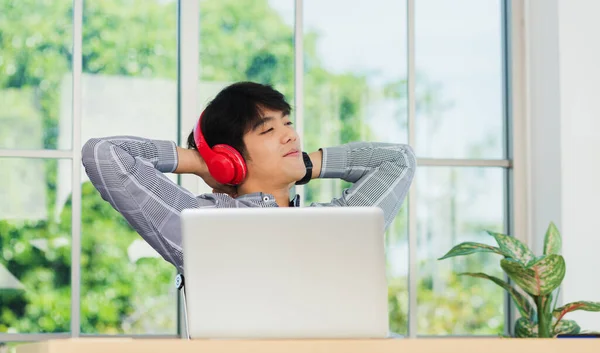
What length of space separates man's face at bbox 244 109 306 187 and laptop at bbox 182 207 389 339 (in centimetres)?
96

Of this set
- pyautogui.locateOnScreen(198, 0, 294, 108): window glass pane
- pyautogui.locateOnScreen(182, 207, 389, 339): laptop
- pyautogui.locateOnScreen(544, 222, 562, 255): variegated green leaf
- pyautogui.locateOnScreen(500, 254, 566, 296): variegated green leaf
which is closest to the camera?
pyautogui.locateOnScreen(182, 207, 389, 339): laptop

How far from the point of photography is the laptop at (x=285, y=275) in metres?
1.24

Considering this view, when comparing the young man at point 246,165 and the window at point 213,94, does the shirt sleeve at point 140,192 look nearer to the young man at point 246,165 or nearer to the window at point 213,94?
the young man at point 246,165

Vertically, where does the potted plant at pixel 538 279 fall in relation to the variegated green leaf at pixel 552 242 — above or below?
below

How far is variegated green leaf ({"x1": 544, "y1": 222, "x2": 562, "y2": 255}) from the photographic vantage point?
109 inches

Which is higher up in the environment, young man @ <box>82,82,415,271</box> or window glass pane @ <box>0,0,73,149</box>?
window glass pane @ <box>0,0,73,149</box>

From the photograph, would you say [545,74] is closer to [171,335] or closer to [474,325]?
[474,325]

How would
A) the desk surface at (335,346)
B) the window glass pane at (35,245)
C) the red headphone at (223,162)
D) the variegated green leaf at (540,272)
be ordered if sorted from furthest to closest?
1. the window glass pane at (35,245)
2. the variegated green leaf at (540,272)
3. the red headphone at (223,162)
4. the desk surface at (335,346)

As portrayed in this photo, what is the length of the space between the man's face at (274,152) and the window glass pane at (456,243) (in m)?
1.16

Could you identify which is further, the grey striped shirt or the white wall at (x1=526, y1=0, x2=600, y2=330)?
the white wall at (x1=526, y1=0, x2=600, y2=330)

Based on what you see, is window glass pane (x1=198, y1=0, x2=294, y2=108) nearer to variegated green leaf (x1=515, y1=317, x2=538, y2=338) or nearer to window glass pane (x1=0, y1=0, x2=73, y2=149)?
window glass pane (x1=0, y1=0, x2=73, y2=149)

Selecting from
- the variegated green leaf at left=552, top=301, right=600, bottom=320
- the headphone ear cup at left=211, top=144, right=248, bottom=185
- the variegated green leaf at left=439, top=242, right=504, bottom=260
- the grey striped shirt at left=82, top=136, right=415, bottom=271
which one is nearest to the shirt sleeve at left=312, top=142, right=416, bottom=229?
the grey striped shirt at left=82, top=136, right=415, bottom=271

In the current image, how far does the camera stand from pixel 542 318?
9.04ft

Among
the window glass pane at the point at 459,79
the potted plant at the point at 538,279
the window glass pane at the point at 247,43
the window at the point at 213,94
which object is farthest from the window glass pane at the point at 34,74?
the potted plant at the point at 538,279
